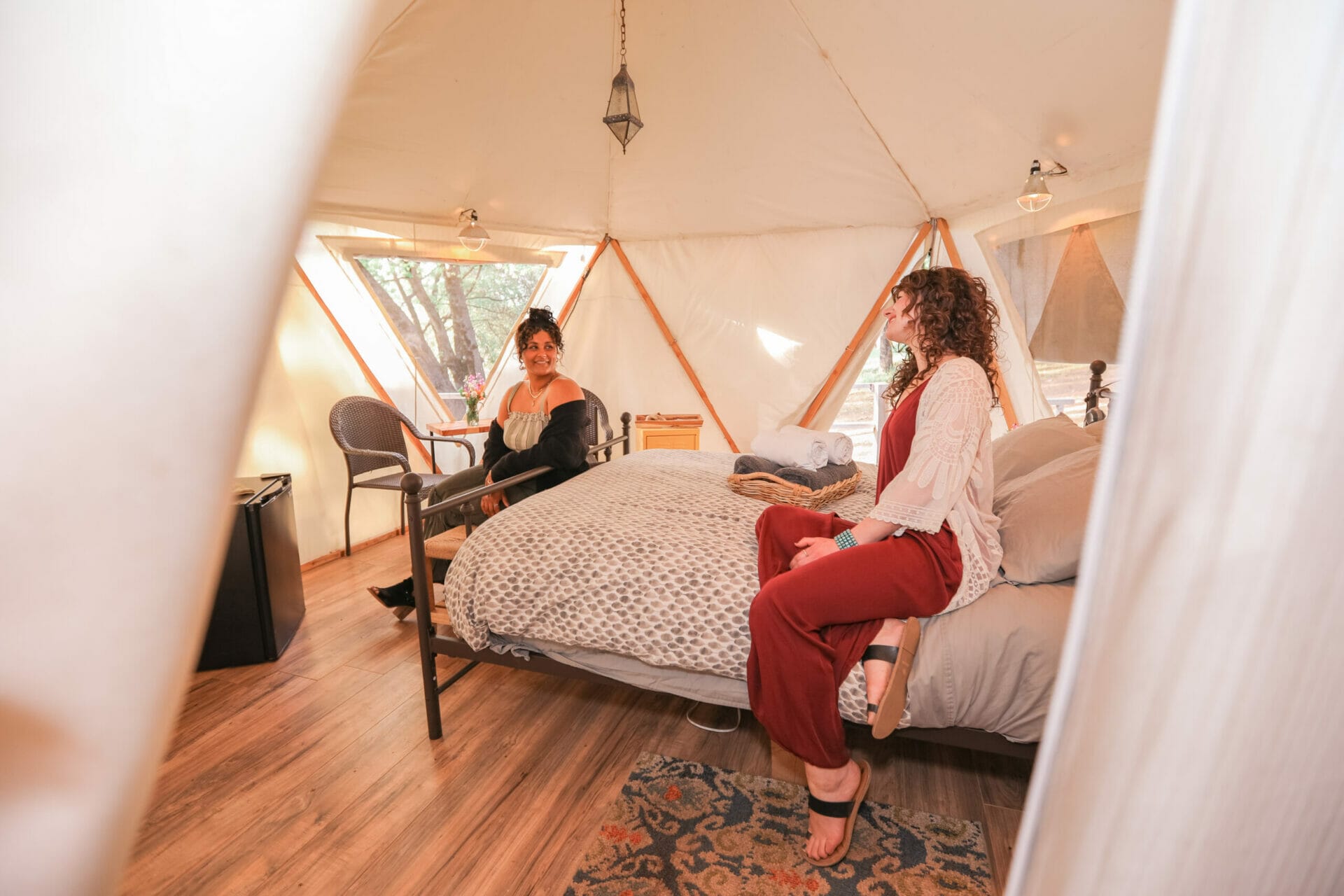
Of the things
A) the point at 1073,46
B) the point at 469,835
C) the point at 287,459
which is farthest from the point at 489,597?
the point at 1073,46

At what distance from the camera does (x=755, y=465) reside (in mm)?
2768

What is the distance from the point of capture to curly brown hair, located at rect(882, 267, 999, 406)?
1786mm

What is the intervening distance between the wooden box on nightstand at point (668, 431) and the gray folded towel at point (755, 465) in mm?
1823

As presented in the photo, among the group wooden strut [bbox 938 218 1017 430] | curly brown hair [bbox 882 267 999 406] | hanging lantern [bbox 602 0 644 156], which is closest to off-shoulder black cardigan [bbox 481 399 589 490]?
hanging lantern [bbox 602 0 644 156]

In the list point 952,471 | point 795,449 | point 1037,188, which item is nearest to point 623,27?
point 1037,188

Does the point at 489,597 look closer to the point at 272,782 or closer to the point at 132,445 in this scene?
the point at 272,782

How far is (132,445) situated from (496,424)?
2.94 m

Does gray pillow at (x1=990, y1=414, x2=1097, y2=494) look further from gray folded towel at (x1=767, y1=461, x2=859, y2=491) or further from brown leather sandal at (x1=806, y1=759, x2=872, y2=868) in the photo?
brown leather sandal at (x1=806, y1=759, x2=872, y2=868)

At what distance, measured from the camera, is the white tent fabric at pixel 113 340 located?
0.91 feet

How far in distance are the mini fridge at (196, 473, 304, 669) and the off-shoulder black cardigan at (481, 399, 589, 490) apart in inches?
35.6

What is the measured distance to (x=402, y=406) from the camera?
462cm

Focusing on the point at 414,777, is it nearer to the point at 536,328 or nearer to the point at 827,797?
the point at 827,797

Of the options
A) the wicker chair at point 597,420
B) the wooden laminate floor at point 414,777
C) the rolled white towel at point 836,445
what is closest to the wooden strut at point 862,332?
the wicker chair at point 597,420

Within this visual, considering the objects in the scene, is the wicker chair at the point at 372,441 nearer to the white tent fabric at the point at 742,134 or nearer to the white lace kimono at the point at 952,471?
the white tent fabric at the point at 742,134
